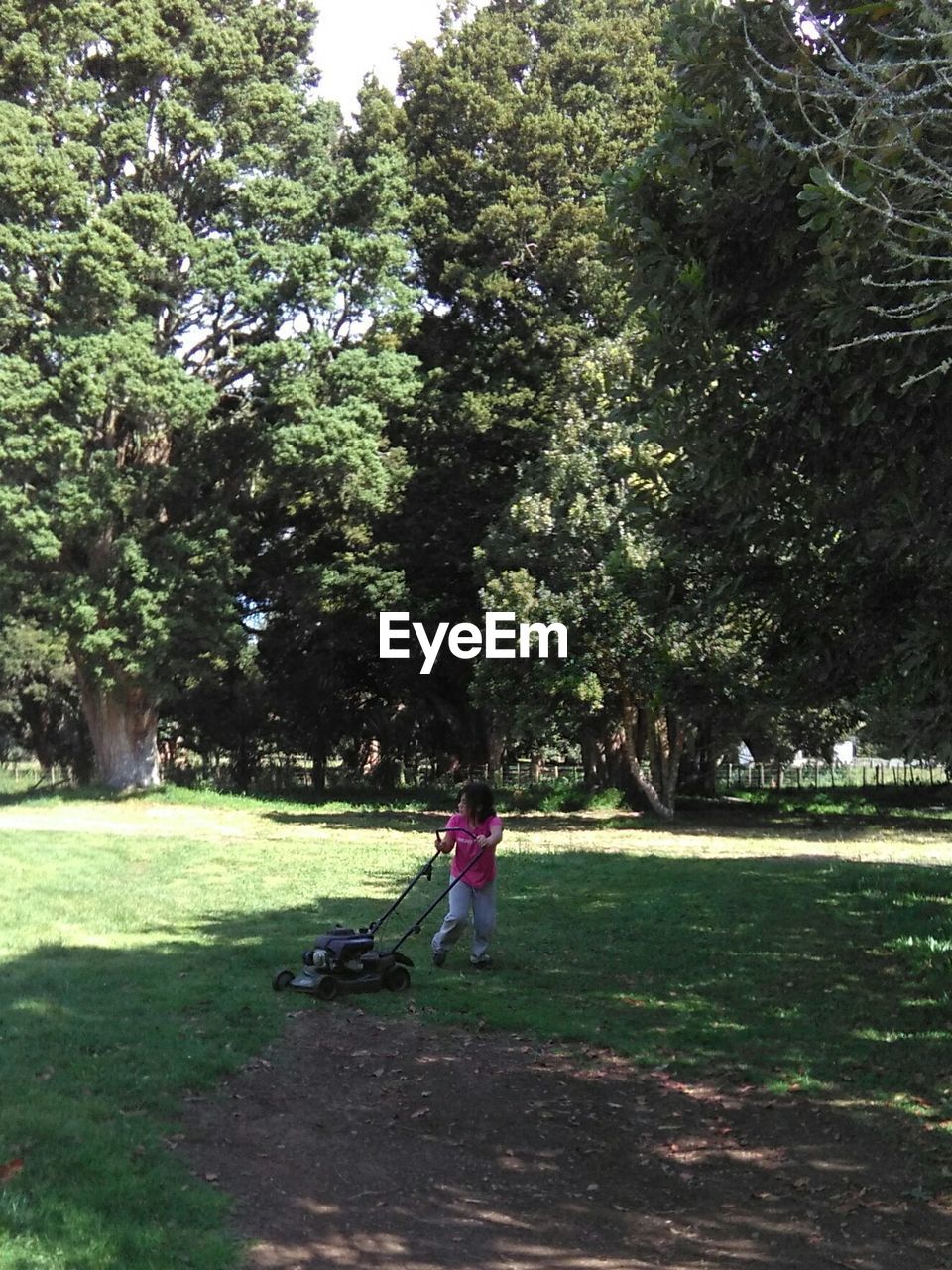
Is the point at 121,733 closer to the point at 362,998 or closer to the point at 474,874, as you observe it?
the point at 474,874

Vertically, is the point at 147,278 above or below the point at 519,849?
above

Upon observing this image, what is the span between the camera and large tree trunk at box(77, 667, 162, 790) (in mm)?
30734

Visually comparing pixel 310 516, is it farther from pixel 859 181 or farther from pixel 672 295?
pixel 859 181

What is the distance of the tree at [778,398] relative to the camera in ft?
22.6

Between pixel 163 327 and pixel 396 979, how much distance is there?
23.6m

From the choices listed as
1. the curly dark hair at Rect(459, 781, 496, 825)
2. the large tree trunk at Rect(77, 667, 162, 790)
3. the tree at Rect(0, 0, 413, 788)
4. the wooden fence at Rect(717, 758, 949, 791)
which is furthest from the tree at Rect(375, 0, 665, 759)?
the curly dark hair at Rect(459, 781, 496, 825)

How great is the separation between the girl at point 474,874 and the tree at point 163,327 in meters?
18.3

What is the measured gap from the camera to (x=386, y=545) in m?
31.8

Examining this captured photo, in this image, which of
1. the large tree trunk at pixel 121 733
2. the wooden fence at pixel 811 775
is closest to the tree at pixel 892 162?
the large tree trunk at pixel 121 733

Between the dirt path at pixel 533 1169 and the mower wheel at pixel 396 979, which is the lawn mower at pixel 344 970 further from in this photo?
the dirt path at pixel 533 1169

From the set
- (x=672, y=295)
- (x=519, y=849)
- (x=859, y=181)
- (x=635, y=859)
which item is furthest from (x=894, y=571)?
(x=519, y=849)

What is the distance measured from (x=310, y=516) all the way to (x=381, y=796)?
320 inches

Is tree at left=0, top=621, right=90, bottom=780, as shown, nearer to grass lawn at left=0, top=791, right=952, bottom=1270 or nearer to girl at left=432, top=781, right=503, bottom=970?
grass lawn at left=0, top=791, right=952, bottom=1270

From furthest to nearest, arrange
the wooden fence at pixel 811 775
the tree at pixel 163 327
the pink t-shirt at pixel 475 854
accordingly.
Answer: the wooden fence at pixel 811 775
the tree at pixel 163 327
the pink t-shirt at pixel 475 854
